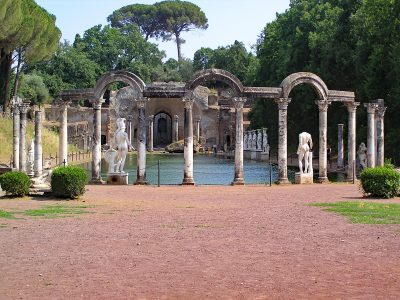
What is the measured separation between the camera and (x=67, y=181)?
59.8 ft

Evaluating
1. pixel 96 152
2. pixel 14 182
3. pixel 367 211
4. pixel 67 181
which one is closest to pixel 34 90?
pixel 96 152

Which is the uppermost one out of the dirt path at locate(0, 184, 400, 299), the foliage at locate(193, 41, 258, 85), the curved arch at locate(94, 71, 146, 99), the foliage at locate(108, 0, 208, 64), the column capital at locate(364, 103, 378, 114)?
the foliage at locate(108, 0, 208, 64)

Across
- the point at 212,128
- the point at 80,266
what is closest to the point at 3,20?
the point at 80,266

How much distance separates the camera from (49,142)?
171ft

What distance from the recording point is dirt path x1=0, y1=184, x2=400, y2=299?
8.15 metres

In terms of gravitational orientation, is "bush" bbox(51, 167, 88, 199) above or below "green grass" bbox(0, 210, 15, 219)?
above

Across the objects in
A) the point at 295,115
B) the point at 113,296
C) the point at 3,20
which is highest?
the point at 3,20

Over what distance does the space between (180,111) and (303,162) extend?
50526 mm

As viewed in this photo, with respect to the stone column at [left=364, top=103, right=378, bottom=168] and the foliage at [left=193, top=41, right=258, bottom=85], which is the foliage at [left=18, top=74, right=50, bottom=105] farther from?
the stone column at [left=364, top=103, right=378, bottom=168]

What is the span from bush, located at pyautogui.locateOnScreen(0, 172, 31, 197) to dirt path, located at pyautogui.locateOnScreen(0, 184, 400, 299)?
4.91 ft

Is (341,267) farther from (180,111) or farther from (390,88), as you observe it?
(180,111)

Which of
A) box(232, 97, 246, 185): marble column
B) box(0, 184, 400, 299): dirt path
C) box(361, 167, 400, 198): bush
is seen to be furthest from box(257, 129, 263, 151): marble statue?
box(0, 184, 400, 299): dirt path

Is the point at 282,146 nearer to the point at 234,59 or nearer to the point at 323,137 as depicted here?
the point at 323,137

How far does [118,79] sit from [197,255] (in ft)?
50.0
